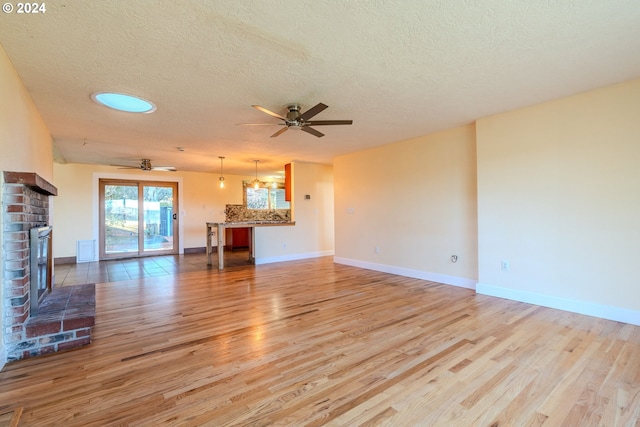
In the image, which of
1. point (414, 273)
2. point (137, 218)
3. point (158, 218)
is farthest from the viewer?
point (158, 218)

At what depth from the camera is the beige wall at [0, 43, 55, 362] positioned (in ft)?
6.77

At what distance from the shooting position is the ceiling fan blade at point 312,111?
2.74 m

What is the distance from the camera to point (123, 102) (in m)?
3.16

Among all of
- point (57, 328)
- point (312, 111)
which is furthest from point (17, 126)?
point (312, 111)

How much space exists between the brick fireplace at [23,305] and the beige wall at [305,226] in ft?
13.2

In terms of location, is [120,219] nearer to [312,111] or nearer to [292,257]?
[292,257]

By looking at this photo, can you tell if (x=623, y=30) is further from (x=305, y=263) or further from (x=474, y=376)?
(x=305, y=263)

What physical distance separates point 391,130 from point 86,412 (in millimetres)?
4332

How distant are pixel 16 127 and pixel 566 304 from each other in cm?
559

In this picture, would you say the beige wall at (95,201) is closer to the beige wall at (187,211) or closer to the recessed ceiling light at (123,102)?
the beige wall at (187,211)

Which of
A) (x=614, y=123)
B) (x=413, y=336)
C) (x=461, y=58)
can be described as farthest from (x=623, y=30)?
(x=413, y=336)

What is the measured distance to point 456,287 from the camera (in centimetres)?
421

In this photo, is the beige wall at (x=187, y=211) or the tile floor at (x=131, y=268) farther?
the beige wall at (x=187, y=211)

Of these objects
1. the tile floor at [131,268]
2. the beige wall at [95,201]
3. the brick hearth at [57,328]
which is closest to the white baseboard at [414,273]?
the tile floor at [131,268]
